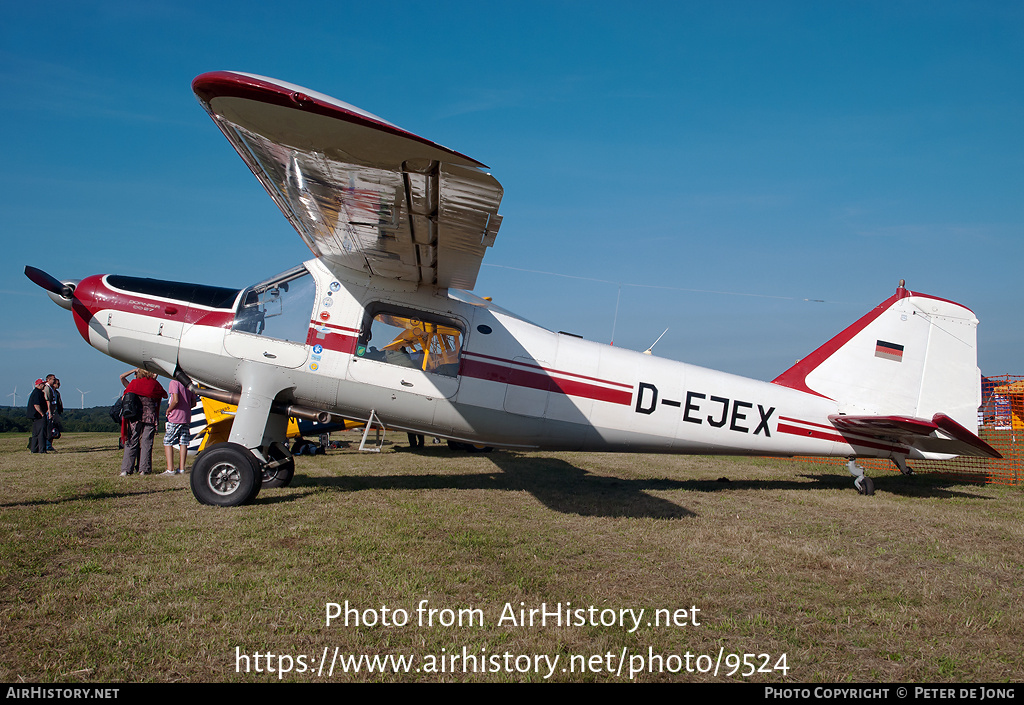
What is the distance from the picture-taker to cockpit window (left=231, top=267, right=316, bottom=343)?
7.44 metres

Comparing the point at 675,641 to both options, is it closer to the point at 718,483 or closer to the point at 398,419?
the point at 398,419

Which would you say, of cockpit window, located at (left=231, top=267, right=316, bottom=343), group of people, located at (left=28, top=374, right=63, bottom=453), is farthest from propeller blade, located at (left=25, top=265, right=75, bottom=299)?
group of people, located at (left=28, top=374, right=63, bottom=453)

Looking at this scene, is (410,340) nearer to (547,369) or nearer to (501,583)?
(547,369)

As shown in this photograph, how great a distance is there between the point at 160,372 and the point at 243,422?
1408 mm

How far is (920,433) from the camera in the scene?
8.67 meters

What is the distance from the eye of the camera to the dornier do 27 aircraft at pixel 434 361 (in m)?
6.24

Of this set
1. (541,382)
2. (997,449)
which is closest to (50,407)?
(541,382)

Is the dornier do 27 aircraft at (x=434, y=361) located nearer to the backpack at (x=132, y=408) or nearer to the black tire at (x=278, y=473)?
the black tire at (x=278, y=473)

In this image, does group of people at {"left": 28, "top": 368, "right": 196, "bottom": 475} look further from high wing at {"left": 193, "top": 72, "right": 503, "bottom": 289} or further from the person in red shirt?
high wing at {"left": 193, "top": 72, "right": 503, "bottom": 289}

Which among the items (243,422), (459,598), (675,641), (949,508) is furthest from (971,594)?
(243,422)

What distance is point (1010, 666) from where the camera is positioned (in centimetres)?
309

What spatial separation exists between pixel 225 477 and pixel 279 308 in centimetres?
211
